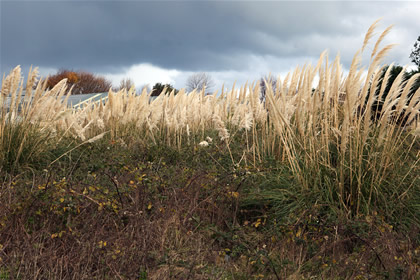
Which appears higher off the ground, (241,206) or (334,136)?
(334,136)

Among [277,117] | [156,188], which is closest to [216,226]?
[156,188]

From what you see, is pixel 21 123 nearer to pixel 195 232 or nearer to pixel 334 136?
pixel 195 232

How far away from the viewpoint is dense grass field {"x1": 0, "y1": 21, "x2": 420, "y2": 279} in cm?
313

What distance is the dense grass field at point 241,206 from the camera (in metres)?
3.13

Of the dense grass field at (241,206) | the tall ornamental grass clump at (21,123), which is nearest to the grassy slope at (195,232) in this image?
the dense grass field at (241,206)

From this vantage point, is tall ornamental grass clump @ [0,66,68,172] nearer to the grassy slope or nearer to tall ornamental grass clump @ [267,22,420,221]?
the grassy slope

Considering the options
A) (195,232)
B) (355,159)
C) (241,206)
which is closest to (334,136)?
(355,159)

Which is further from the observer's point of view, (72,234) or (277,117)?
(277,117)

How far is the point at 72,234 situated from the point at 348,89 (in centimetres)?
267

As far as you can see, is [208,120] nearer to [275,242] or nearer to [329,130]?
[329,130]

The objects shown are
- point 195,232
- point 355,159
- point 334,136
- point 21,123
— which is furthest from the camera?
point 21,123

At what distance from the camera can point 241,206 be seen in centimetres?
443

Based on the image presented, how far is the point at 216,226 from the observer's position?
12.5 feet

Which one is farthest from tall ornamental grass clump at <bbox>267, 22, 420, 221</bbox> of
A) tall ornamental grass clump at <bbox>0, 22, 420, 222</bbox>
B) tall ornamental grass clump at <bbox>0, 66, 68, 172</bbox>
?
tall ornamental grass clump at <bbox>0, 66, 68, 172</bbox>
